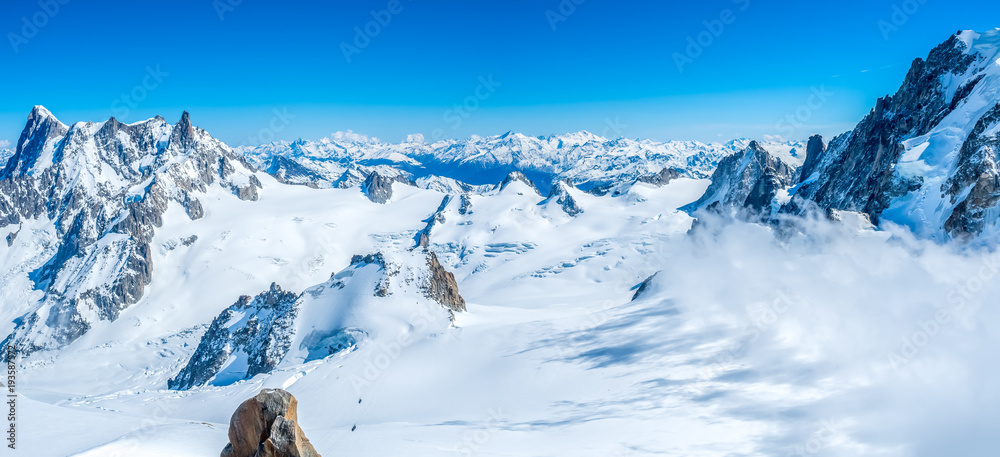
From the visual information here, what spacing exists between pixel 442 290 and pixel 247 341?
128ft

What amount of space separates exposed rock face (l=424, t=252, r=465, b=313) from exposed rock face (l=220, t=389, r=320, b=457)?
6117cm

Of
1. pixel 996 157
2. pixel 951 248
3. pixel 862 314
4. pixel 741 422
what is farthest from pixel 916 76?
pixel 741 422

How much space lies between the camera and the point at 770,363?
38.8 metres

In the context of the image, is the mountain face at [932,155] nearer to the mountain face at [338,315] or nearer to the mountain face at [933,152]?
the mountain face at [933,152]

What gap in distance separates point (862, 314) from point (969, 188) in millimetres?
25804

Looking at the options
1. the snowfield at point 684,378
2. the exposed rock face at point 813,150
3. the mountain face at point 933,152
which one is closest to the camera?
the snowfield at point 684,378

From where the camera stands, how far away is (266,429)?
19031 millimetres

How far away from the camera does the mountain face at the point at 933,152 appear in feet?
174

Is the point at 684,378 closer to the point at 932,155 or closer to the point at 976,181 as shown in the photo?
the point at 976,181

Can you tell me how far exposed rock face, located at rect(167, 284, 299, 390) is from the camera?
7925cm

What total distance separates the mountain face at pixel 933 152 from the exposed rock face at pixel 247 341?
8675 centimetres

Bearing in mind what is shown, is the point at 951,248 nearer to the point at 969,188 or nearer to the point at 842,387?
the point at 969,188

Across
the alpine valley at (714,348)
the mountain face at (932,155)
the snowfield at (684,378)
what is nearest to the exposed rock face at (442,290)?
the alpine valley at (714,348)

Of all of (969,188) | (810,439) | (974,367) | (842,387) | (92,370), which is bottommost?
(92,370)
